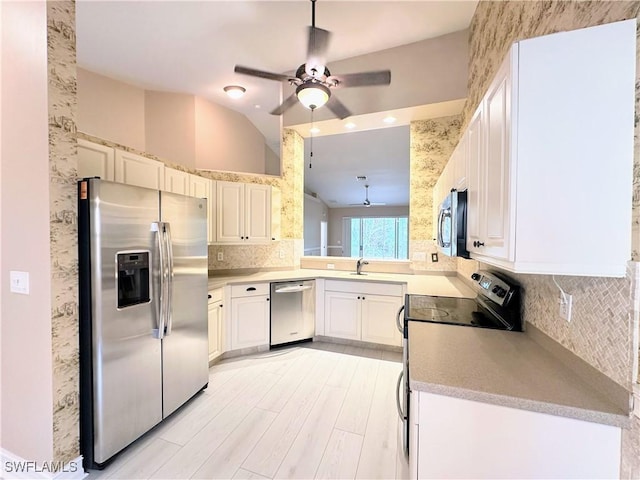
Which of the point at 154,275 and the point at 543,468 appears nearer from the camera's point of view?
the point at 543,468

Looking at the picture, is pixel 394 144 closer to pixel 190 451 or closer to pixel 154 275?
pixel 154 275

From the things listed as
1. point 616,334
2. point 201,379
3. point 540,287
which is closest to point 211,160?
point 201,379

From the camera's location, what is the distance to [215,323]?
9.38ft

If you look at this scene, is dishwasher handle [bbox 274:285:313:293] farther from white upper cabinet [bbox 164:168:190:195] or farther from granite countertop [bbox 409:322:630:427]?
granite countertop [bbox 409:322:630:427]

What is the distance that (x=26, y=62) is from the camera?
4.99 ft

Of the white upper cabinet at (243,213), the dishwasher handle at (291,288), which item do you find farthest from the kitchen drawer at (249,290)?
the white upper cabinet at (243,213)

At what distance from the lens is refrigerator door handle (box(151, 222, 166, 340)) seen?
6.16 feet

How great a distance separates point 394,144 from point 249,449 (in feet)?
16.0

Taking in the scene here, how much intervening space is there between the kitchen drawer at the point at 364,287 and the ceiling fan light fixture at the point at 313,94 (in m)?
1.99

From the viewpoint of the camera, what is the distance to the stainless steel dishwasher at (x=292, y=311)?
3279 millimetres

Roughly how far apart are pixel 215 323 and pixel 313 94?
2375 millimetres

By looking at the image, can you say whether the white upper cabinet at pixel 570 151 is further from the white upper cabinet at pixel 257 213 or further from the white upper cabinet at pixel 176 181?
the white upper cabinet at pixel 257 213

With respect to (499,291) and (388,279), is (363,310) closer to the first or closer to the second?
(388,279)

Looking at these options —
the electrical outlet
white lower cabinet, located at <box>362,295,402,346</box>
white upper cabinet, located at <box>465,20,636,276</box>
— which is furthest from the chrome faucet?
white upper cabinet, located at <box>465,20,636,276</box>
